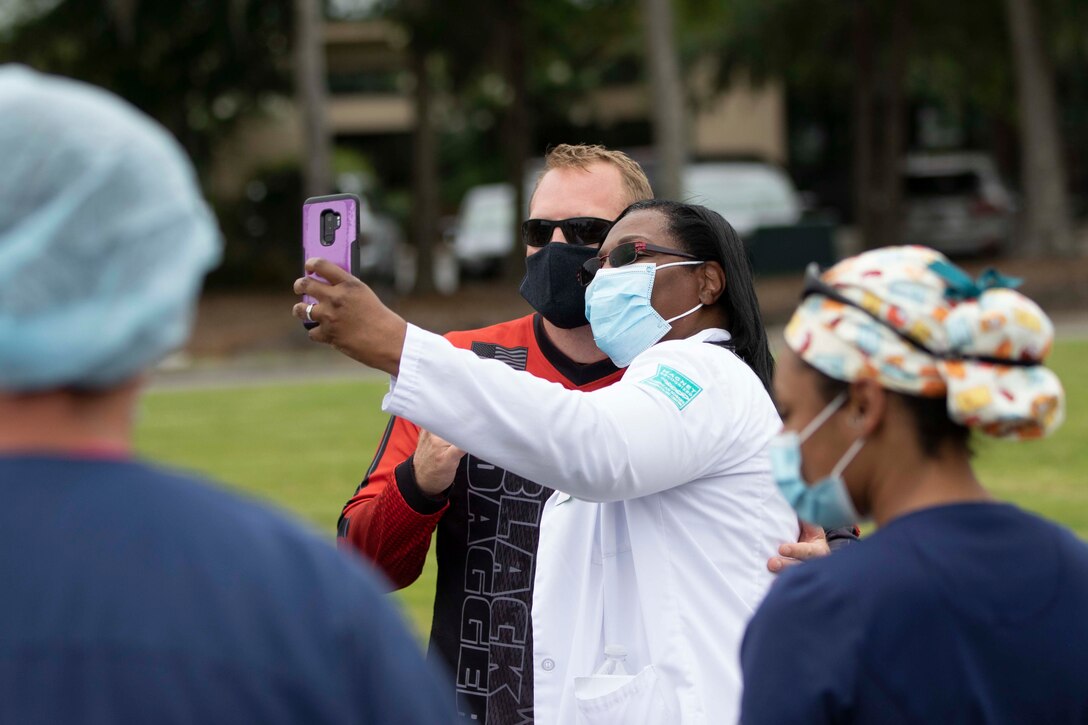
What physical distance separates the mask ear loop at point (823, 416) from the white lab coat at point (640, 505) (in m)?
0.56

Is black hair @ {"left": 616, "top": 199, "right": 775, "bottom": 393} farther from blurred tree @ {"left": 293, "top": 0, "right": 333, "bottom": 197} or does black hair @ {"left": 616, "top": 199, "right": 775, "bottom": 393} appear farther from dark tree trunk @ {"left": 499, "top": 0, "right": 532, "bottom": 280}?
dark tree trunk @ {"left": 499, "top": 0, "right": 532, "bottom": 280}

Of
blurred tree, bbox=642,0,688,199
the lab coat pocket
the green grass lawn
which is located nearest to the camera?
the lab coat pocket

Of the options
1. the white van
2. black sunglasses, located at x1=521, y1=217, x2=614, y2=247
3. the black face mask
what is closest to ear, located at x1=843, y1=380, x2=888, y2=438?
the black face mask

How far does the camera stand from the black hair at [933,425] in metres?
2.14

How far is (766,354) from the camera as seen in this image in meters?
3.35

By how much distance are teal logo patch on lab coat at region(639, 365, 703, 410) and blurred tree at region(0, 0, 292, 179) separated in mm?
22390

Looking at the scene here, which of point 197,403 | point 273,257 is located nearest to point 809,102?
point 273,257

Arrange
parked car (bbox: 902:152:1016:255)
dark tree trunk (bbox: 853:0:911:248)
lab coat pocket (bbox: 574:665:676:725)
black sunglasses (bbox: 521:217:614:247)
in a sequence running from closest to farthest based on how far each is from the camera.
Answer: lab coat pocket (bbox: 574:665:676:725) → black sunglasses (bbox: 521:217:614:247) → dark tree trunk (bbox: 853:0:911:248) → parked car (bbox: 902:152:1016:255)

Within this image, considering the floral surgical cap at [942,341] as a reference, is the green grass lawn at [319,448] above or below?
below

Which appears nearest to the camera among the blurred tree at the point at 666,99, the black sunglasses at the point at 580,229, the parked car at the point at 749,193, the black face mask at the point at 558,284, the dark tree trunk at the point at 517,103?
the black face mask at the point at 558,284

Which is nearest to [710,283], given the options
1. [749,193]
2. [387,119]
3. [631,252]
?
[631,252]

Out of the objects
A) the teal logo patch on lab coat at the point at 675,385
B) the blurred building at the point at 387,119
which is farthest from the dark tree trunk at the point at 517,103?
the teal logo patch on lab coat at the point at 675,385

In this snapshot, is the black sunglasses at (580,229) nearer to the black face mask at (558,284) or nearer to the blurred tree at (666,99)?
the black face mask at (558,284)

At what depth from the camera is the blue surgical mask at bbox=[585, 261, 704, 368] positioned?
341 centimetres
